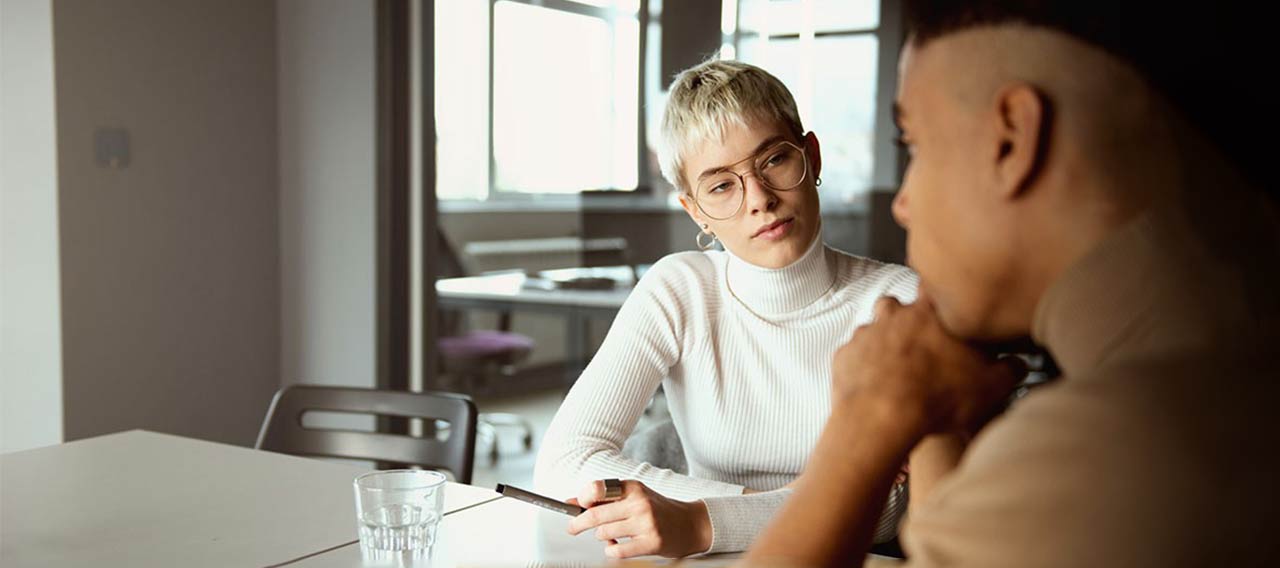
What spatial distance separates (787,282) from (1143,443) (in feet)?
4.20

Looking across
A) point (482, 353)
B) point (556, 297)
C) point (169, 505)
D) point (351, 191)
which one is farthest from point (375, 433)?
point (351, 191)

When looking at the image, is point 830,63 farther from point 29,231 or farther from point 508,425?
point 29,231

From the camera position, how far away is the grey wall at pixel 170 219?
136 inches

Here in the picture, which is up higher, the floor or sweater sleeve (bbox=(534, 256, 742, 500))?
sweater sleeve (bbox=(534, 256, 742, 500))

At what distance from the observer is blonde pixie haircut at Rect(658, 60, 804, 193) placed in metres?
1.72

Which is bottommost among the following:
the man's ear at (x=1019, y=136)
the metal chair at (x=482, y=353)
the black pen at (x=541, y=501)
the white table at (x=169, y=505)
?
the metal chair at (x=482, y=353)

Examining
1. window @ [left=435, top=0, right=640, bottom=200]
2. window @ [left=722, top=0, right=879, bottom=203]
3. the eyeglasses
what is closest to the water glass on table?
the eyeglasses

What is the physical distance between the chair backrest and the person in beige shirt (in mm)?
1531

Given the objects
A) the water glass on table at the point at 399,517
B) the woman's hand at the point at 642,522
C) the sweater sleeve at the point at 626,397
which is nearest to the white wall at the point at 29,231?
the sweater sleeve at the point at 626,397

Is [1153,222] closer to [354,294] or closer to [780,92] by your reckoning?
[780,92]

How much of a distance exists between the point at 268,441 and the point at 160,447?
1.09ft

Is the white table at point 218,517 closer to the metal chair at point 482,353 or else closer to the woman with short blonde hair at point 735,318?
the woman with short blonde hair at point 735,318

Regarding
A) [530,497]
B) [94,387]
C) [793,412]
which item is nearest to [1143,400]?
[530,497]

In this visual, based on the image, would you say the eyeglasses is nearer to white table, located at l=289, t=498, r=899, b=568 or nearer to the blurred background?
white table, located at l=289, t=498, r=899, b=568
